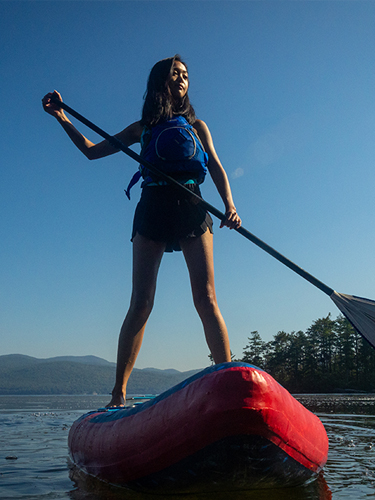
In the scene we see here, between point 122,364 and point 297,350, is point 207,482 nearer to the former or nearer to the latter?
point 122,364

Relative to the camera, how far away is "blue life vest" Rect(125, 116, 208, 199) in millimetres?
3035

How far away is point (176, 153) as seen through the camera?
3029 mm

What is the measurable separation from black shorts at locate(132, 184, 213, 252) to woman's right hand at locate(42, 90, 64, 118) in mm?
1323

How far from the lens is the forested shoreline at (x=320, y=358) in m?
66.1

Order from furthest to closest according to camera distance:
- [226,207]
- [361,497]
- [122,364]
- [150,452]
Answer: [226,207] → [122,364] → [361,497] → [150,452]

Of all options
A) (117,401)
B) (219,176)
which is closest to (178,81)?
(219,176)

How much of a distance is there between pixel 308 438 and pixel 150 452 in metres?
0.75

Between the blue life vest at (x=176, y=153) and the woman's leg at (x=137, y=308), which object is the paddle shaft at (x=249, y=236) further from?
the woman's leg at (x=137, y=308)

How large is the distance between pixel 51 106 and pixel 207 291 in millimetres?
A: 2307

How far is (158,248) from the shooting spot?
9.95 ft

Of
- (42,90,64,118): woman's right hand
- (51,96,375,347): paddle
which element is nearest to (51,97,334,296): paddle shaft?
(51,96,375,347): paddle

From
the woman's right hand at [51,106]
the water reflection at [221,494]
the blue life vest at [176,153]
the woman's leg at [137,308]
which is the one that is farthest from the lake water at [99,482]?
the woman's right hand at [51,106]

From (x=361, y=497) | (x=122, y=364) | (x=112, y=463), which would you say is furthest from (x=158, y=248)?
(x=361, y=497)

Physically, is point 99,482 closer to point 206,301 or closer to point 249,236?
point 206,301
